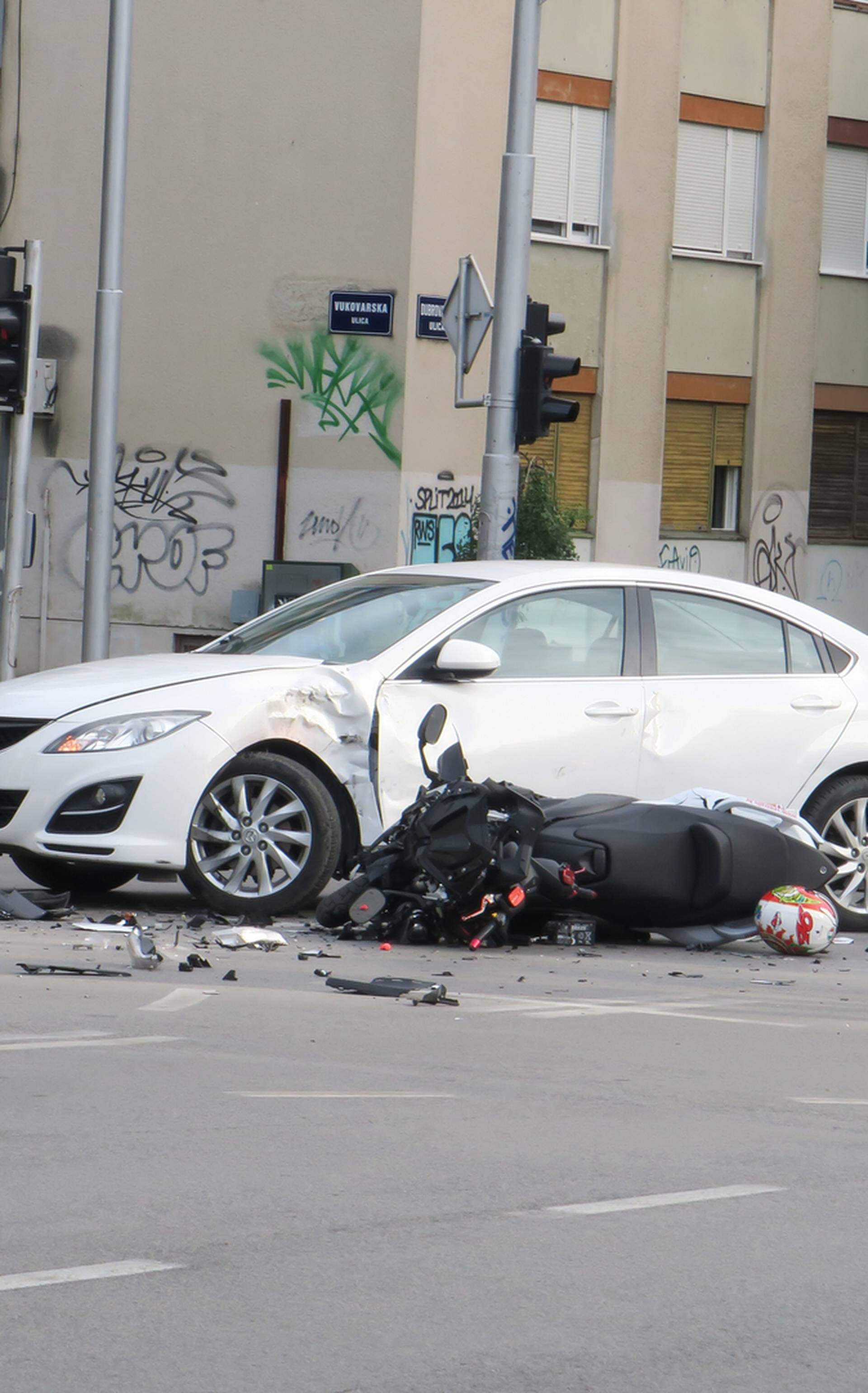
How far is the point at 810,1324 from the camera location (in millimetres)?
3592

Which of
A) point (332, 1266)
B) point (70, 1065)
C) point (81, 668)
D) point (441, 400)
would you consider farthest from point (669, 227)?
point (332, 1266)

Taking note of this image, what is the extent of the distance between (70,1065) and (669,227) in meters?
20.9

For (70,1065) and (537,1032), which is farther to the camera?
(537,1032)

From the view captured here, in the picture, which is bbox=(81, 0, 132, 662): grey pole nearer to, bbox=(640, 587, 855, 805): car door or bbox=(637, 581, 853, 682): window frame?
bbox=(637, 581, 853, 682): window frame

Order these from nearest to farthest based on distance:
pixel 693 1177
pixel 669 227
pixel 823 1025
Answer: pixel 693 1177
pixel 823 1025
pixel 669 227

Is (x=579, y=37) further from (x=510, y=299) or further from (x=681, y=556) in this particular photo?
(x=510, y=299)

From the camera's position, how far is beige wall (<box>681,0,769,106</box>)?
82.6ft

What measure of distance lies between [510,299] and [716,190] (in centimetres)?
1188

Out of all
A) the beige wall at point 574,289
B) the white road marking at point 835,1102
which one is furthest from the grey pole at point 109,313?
the white road marking at point 835,1102

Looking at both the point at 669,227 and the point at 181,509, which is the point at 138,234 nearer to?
the point at 181,509

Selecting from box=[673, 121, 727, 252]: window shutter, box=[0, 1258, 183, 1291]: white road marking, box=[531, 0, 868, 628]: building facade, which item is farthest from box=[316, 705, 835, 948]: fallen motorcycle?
box=[673, 121, 727, 252]: window shutter

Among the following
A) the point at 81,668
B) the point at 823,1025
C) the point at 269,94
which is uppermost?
the point at 269,94

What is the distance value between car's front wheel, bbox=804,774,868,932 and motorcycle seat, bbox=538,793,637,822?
1.20m

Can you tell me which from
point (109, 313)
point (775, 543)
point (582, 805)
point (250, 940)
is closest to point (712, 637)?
point (582, 805)
